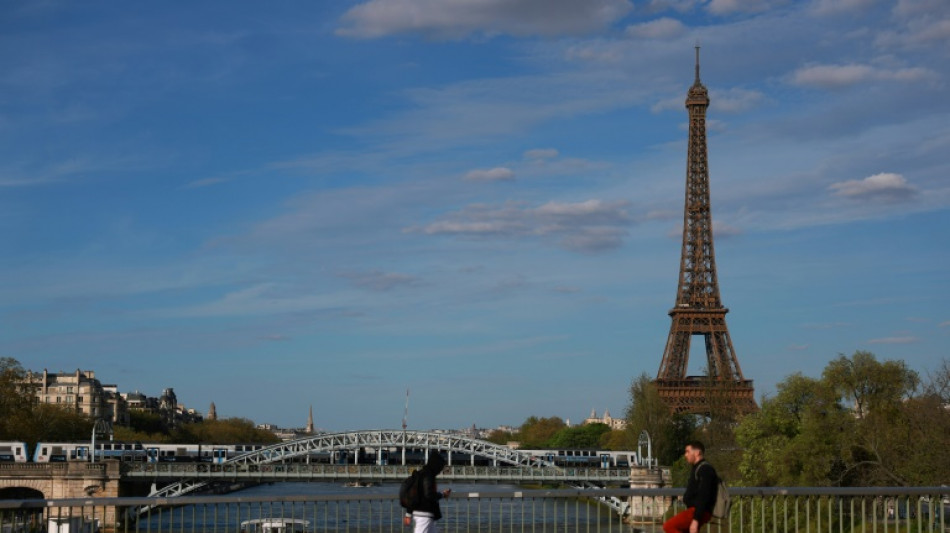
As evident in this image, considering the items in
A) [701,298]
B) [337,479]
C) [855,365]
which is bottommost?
[337,479]

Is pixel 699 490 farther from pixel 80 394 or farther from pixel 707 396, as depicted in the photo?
pixel 80 394

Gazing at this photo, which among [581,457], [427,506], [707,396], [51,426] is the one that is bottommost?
[581,457]

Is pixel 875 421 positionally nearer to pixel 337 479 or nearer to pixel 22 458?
pixel 337 479

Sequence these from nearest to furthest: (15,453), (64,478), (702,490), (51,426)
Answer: (702,490) → (64,478) → (15,453) → (51,426)

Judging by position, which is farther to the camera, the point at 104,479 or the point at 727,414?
the point at 727,414

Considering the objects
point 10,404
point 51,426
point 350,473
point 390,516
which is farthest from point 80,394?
point 390,516

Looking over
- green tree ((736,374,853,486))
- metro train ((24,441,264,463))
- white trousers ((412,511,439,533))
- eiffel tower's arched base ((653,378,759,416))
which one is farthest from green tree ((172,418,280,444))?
white trousers ((412,511,439,533))

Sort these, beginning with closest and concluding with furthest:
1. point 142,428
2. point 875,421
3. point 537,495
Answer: point 537,495 → point 875,421 → point 142,428

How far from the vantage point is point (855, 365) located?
5381cm

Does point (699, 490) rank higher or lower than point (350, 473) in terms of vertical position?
higher

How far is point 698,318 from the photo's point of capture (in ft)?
355

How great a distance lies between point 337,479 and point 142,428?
94.2m

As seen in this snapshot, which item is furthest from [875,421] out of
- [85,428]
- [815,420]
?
[85,428]

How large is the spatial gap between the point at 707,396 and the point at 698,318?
1843cm
